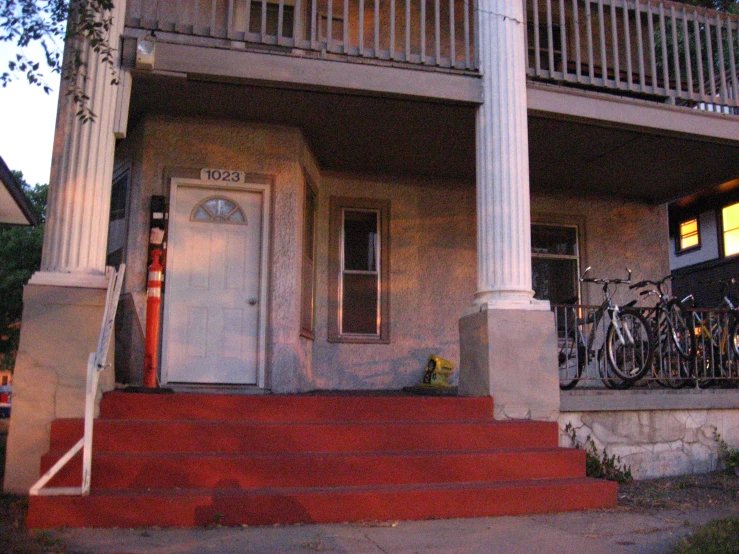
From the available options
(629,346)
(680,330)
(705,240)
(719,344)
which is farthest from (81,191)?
(705,240)

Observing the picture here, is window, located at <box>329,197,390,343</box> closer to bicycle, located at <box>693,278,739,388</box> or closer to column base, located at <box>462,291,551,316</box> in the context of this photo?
column base, located at <box>462,291,551,316</box>

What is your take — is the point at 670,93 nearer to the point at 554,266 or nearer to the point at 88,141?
the point at 554,266

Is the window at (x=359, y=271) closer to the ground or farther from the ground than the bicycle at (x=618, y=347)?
farther from the ground

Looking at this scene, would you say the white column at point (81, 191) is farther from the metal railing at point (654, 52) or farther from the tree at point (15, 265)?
the tree at point (15, 265)

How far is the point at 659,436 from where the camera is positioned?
7.26 meters

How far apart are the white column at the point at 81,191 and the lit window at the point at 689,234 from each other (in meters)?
14.6

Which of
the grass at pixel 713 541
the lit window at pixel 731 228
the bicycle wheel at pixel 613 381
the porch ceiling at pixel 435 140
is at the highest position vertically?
the lit window at pixel 731 228

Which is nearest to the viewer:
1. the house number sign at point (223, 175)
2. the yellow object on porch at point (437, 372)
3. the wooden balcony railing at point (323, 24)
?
the wooden balcony railing at point (323, 24)

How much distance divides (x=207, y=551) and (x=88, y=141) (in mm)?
3636

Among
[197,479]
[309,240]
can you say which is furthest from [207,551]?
[309,240]

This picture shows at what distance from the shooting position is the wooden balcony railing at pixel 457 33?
7.11 meters

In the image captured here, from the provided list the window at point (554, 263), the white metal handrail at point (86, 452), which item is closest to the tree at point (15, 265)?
the window at point (554, 263)

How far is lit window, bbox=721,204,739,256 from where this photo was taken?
1570cm

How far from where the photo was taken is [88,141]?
240 inches
